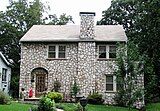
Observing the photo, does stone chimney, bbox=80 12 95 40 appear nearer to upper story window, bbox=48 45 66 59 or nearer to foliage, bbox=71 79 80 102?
upper story window, bbox=48 45 66 59

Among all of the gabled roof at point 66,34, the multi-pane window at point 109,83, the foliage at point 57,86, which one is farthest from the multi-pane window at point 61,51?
the multi-pane window at point 109,83

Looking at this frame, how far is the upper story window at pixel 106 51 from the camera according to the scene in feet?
111

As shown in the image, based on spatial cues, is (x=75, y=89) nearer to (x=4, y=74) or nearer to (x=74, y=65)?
(x=74, y=65)

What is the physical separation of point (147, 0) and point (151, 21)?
2.34m

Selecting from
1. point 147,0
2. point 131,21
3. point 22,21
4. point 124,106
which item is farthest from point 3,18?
point 124,106

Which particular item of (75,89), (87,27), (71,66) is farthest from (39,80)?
(87,27)

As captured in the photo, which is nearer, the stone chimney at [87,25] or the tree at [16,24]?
the stone chimney at [87,25]

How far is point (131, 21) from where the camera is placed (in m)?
50.5

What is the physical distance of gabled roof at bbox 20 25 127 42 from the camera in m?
34.1

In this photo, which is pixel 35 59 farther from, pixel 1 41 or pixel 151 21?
pixel 1 41

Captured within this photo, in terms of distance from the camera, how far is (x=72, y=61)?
3403cm

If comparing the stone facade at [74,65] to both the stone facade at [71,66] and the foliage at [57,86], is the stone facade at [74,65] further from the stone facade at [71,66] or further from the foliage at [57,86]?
the foliage at [57,86]

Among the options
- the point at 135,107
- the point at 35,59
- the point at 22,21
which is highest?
the point at 22,21

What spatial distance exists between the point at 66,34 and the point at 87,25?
267 centimetres
